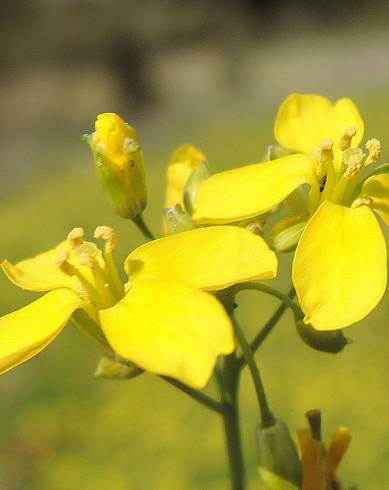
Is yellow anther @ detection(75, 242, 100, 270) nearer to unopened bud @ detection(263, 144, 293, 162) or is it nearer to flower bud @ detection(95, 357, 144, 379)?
flower bud @ detection(95, 357, 144, 379)

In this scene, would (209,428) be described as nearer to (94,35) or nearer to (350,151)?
(350,151)

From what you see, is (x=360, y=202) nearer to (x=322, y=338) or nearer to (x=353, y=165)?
(x=353, y=165)

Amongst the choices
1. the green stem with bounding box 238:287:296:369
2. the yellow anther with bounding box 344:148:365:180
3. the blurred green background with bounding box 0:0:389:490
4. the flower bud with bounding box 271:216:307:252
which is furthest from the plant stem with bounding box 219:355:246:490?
A: the blurred green background with bounding box 0:0:389:490

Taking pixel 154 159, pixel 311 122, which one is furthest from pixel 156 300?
pixel 154 159

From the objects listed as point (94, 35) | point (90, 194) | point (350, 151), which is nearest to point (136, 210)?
point (350, 151)

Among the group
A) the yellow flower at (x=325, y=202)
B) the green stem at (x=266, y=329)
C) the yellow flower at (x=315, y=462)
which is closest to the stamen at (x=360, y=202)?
the yellow flower at (x=325, y=202)

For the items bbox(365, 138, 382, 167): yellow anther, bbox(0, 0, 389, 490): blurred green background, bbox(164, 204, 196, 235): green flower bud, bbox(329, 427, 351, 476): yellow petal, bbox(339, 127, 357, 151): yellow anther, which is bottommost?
bbox(0, 0, 389, 490): blurred green background

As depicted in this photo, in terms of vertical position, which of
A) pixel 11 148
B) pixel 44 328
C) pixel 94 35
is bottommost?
pixel 11 148
